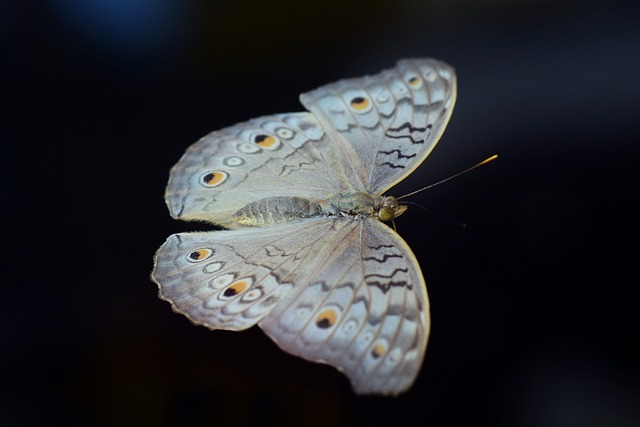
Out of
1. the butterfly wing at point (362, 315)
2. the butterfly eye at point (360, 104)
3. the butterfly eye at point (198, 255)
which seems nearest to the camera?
the butterfly wing at point (362, 315)

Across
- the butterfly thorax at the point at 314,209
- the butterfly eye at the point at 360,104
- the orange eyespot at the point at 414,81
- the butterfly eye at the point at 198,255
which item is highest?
the orange eyespot at the point at 414,81

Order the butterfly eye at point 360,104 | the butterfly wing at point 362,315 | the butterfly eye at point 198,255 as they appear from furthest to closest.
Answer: the butterfly eye at point 360,104 < the butterfly eye at point 198,255 < the butterfly wing at point 362,315

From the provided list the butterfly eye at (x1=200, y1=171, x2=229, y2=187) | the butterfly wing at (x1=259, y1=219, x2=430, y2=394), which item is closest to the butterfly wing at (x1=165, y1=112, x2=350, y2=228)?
the butterfly eye at (x1=200, y1=171, x2=229, y2=187)

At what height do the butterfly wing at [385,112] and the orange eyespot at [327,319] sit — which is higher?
the butterfly wing at [385,112]

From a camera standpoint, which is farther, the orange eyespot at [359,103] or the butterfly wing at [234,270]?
the orange eyespot at [359,103]

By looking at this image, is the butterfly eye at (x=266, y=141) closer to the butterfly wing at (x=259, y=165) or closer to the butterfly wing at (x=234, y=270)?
the butterfly wing at (x=259, y=165)

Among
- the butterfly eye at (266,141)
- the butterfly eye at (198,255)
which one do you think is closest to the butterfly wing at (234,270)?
the butterfly eye at (198,255)

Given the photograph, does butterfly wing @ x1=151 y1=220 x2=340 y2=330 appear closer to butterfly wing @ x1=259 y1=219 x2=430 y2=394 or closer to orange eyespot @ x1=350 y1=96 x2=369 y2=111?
butterfly wing @ x1=259 y1=219 x2=430 y2=394

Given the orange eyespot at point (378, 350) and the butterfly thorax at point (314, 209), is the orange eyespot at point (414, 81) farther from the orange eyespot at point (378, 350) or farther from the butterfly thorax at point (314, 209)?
the orange eyespot at point (378, 350)

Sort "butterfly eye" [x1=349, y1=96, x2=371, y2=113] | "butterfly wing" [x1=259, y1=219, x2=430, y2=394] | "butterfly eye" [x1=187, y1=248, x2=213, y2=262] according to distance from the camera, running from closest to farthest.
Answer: "butterfly wing" [x1=259, y1=219, x2=430, y2=394]
"butterfly eye" [x1=187, y1=248, x2=213, y2=262]
"butterfly eye" [x1=349, y1=96, x2=371, y2=113]
